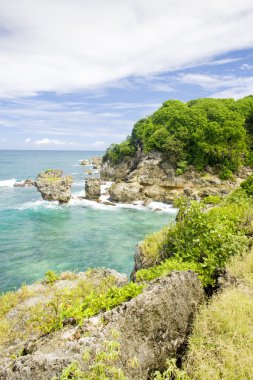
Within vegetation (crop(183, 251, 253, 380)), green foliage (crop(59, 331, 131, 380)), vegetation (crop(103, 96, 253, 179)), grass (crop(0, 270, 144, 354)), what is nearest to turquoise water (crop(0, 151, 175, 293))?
grass (crop(0, 270, 144, 354))

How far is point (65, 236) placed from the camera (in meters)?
31.7

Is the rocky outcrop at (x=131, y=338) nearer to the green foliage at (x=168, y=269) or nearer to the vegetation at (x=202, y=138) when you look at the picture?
the green foliage at (x=168, y=269)

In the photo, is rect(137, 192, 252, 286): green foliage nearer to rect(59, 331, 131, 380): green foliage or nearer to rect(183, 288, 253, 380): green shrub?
rect(183, 288, 253, 380): green shrub

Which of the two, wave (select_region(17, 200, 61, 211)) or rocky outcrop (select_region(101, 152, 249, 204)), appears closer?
wave (select_region(17, 200, 61, 211))

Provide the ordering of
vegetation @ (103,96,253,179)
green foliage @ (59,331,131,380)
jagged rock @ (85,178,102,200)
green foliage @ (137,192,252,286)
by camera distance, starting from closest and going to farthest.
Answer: green foliage @ (59,331,131,380)
green foliage @ (137,192,252,286)
jagged rock @ (85,178,102,200)
vegetation @ (103,96,253,179)

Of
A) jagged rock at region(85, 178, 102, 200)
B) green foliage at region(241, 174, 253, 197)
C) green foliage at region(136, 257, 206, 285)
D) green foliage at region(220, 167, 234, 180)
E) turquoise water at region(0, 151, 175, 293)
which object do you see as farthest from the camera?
green foliage at region(220, 167, 234, 180)

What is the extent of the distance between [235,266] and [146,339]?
14.2 ft

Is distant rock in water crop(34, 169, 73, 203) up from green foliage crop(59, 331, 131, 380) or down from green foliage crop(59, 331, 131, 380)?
down

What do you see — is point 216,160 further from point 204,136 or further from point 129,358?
point 129,358

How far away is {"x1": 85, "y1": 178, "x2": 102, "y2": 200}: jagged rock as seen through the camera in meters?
48.7

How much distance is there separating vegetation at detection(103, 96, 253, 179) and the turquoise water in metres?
15.8

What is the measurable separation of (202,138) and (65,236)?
1331 inches

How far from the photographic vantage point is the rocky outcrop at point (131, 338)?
168 inches

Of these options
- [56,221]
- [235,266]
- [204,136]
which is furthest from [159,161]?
[235,266]
